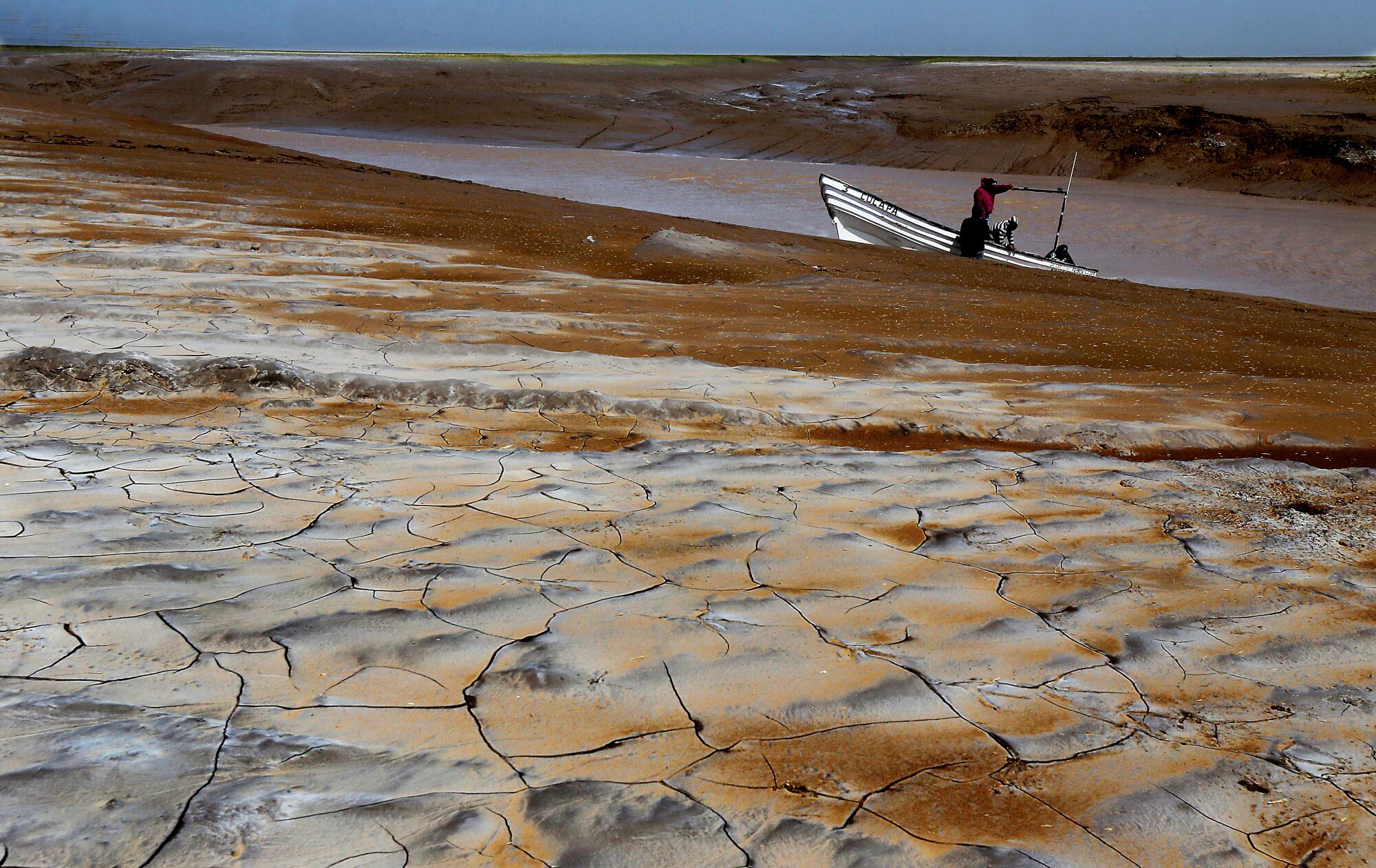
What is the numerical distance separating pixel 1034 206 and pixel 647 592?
61.7 ft

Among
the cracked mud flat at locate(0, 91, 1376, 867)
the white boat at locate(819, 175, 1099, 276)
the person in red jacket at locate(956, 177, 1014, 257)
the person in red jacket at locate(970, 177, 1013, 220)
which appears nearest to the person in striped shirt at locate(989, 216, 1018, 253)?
the person in red jacket at locate(956, 177, 1014, 257)

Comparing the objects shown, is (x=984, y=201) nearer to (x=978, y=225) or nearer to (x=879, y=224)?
(x=978, y=225)

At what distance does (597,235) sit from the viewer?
9953 millimetres

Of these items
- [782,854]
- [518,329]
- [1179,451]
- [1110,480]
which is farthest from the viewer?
[518,329]

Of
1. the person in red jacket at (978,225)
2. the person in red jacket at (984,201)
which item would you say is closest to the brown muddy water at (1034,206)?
the person in red jacket at (978,225)

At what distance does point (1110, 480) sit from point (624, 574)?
2.26 m

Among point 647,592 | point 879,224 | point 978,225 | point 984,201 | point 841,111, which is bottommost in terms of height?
point 647,592

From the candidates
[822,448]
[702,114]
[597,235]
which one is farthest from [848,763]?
[702,114]

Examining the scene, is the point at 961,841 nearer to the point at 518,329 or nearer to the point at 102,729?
the point at 102,729

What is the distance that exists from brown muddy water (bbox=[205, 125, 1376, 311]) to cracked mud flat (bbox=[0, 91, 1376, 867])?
30.6 feet

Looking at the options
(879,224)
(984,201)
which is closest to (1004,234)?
(984,201)

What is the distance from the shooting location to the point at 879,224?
13.6 meters

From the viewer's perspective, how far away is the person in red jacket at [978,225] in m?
12.4

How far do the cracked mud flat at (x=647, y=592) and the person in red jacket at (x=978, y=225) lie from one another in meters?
6.25
